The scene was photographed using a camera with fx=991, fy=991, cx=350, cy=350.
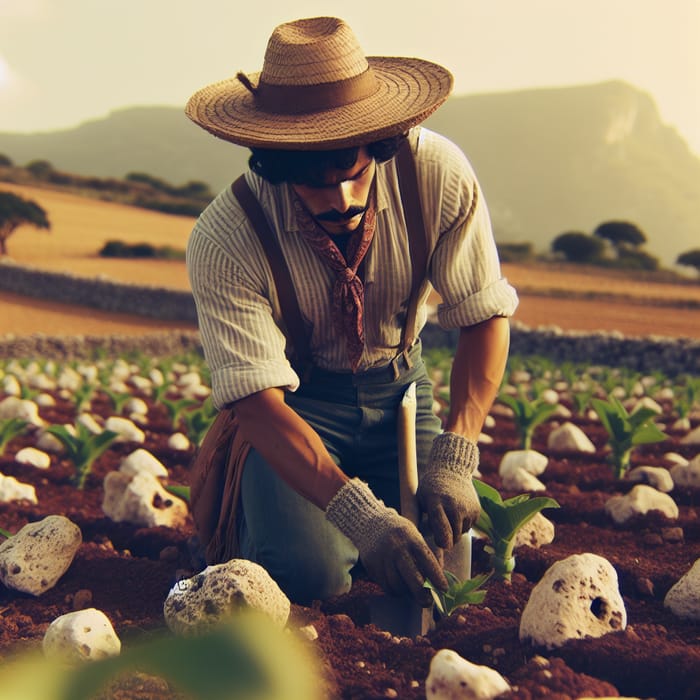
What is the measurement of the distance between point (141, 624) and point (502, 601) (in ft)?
3.04

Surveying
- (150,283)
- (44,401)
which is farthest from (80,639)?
(150,283)

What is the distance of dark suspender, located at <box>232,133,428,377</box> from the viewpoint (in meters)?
2.73

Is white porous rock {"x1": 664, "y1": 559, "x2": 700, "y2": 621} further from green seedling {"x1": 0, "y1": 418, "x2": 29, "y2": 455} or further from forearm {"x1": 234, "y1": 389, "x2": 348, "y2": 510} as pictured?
green seedling {"x1": 0, "y1": 418, "x2": 29, "y2": 455}

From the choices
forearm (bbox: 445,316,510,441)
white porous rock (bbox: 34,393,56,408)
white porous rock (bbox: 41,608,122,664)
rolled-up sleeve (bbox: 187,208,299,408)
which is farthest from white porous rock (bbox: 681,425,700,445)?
white porous rock (bbox: 34,393,56,408)

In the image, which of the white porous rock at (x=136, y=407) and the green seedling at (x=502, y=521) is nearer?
the green seedling at (x=502, y=521)

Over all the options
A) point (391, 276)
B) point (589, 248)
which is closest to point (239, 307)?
point (391, 276)

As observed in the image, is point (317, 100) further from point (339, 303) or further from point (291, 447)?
point (291, 447)

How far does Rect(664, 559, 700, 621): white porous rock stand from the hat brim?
132 centimetres

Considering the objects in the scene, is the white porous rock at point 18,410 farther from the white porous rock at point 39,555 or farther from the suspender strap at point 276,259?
the suspender strap at point 276,259

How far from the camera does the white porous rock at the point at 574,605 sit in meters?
2.16

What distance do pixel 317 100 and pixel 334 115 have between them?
0.07 m

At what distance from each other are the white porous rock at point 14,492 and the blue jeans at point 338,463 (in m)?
1.13

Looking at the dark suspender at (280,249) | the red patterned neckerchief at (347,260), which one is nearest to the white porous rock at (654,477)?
the dark suspender at (280,249)

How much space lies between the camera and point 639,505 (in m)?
3.38
